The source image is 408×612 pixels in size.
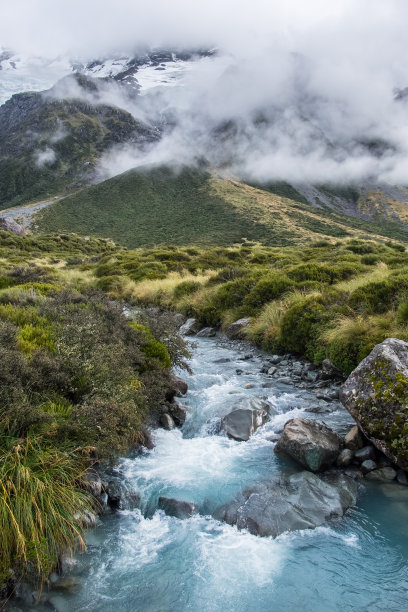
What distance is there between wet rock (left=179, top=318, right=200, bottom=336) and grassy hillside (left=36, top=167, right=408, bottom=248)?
63.6m

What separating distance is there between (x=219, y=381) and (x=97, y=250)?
6288cm

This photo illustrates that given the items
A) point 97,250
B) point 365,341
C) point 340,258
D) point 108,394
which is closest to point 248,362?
point 365,341

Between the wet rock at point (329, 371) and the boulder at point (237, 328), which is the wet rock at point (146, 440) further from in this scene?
the boulder at point (237, 328)

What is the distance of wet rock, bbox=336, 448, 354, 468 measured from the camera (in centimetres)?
735

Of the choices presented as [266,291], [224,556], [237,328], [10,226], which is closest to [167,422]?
[224,556]

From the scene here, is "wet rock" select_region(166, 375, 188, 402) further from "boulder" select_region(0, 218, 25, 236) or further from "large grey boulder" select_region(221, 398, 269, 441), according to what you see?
"boulder" select_region(0, 218, 25, 236)

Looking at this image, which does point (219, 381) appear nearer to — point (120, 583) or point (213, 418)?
point (213, 418)

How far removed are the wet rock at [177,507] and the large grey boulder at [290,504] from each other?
1.41ft

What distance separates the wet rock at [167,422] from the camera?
29.5 feet

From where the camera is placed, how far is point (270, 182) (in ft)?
631

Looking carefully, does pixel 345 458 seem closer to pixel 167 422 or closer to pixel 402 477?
pixel 402 477

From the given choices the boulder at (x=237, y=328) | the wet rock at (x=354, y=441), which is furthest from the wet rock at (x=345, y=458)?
the boulder at (x=237, y=328)

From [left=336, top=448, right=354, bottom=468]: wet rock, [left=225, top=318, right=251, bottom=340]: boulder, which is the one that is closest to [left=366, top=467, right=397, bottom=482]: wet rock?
[left=336, top=448, right=354, bottom=468]: wet rock

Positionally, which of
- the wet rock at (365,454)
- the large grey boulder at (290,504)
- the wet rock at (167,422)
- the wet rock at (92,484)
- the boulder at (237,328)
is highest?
the wet rock at (92,484)
